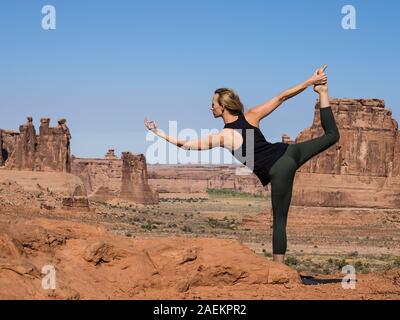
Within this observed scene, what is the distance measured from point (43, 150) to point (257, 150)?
71.2m

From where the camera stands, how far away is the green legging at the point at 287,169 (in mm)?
7168

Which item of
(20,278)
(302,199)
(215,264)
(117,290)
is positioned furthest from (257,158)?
(302,199)

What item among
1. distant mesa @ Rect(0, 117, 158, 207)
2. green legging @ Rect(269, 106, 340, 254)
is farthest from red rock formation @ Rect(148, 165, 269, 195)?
green legging @ Rect(269, 106, 340, 254)

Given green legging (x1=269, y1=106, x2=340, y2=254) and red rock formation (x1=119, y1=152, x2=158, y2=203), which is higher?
green legging (x1=269, y1=106, x2=340, y2=254)

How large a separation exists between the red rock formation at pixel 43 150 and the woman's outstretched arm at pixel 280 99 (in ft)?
229

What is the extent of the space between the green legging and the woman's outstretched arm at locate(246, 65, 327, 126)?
0.35m

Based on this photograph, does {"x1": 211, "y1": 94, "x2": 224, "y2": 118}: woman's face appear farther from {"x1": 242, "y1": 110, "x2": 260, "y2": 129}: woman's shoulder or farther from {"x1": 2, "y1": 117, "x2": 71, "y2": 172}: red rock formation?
{"x1": 2, "y1": 117, "x2": 71, "y2": 172}: red rock formation

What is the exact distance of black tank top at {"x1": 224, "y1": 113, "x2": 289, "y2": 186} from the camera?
23.4 ft


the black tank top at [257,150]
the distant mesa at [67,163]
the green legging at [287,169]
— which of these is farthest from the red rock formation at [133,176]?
the black tank top at [257,150]

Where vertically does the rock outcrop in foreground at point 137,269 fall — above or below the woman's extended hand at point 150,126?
below

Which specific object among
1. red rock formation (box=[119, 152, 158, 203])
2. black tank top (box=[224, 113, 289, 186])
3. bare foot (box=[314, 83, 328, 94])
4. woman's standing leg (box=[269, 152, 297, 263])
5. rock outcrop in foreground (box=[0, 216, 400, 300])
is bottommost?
red rock formation (box=[119, 152, 158, 203])

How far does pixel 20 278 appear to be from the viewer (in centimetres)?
583

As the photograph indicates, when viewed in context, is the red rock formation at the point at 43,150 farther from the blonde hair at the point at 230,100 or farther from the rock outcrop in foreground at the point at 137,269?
the blonde hair at the point at 230,100
